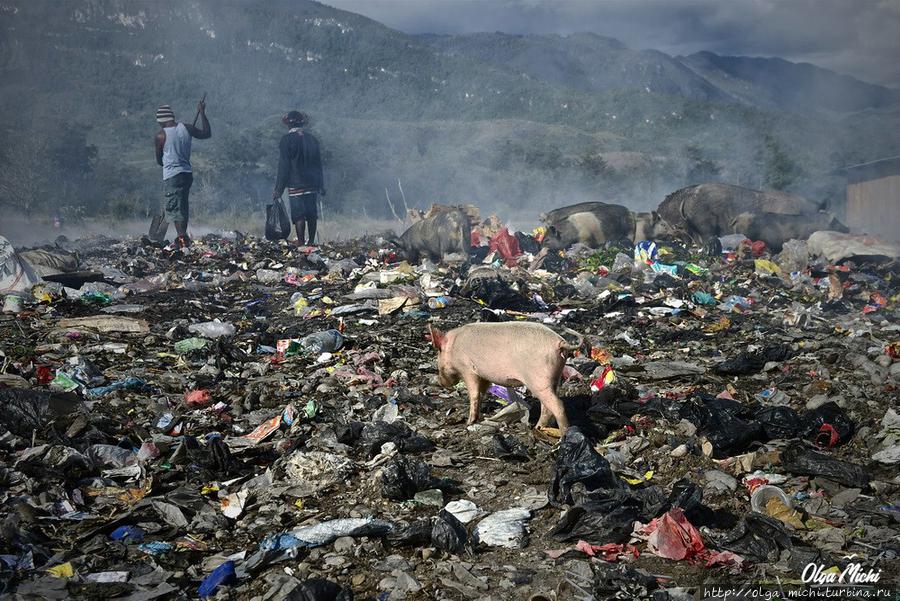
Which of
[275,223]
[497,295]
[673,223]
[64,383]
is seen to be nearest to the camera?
[64,383]

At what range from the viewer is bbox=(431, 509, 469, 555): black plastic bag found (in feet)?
10.1

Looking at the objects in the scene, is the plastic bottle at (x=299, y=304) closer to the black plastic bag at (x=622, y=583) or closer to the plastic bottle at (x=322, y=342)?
the plastic bottle at (x=322, y=342)

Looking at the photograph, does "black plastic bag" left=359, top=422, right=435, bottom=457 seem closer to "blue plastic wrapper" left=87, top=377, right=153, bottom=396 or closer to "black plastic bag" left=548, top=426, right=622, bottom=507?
"black plastic bag" left=548, top=426, right=622, bottom=507

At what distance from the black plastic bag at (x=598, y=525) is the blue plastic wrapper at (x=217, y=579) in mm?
1419

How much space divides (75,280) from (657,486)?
8.01m

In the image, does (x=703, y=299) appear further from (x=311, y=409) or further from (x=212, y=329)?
(x=212, y=329)

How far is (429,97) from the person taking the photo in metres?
55.5

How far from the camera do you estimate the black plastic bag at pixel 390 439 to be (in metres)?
4.20

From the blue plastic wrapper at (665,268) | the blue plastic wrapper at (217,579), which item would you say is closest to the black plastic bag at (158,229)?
the blue plastic wrapper at (665,268)

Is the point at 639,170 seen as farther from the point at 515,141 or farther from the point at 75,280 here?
the point at 75,280

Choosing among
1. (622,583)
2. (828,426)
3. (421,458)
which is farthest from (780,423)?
(421,458)

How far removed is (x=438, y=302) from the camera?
816 centimetres

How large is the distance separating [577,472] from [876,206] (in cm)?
1849

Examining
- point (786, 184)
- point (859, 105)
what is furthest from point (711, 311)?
point (859, 105)
